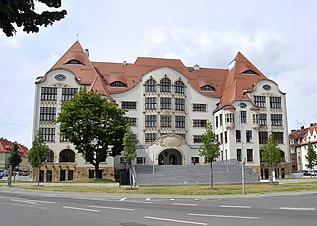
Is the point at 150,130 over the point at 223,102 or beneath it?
beneath

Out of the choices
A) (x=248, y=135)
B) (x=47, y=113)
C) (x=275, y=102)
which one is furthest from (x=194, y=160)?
(x=47, y=113)

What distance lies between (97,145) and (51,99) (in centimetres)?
1762

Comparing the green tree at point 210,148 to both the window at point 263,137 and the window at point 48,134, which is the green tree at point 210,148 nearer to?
the window at point 263,137

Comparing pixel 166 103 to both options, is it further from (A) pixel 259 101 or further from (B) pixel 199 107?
(A) pixel 259 101

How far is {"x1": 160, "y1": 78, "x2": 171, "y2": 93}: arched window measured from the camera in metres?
63.4

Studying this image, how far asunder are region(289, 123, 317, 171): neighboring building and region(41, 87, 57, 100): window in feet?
230

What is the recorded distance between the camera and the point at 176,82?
6438cm

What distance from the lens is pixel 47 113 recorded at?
5959 centimetres

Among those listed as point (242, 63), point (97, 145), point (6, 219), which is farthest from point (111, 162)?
point (6, 219)

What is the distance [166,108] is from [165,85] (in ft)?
14.2

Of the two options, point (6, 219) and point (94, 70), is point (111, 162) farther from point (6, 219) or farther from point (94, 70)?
point (6, 219)

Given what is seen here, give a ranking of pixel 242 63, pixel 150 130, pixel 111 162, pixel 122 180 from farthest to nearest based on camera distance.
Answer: pixel 242 63
pixel 150 130
pixel 111 162
pixel 122 180

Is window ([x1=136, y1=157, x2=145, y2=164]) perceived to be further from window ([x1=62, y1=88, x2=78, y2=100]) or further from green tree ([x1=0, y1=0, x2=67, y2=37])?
green tree ([x1=0, y1=0, x2=67, y2=37])

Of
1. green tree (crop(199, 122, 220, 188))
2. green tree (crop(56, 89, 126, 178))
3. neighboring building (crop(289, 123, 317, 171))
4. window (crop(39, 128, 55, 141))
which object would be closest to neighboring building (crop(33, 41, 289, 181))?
window (crop(39, 128, 55, 141))
